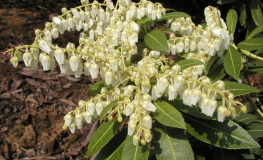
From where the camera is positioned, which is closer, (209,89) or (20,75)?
(209,89)

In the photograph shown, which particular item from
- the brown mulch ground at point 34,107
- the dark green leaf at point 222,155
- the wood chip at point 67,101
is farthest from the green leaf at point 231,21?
the wood chip at point 67,101

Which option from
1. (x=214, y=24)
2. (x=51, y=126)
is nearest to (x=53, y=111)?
(x=51, y=126)

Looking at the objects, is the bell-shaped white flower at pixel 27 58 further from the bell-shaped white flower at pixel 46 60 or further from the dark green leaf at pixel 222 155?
the dark green leaf at pixel 222 155

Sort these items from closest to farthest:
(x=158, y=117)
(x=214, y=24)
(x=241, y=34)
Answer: (x=158, y=117)
(x=214, y=24)
(x=241, y=34)

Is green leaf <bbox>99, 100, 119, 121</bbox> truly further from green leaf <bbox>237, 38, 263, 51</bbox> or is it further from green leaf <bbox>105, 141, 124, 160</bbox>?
green leaf <bbox>237, 38, 263, 51</bbox>

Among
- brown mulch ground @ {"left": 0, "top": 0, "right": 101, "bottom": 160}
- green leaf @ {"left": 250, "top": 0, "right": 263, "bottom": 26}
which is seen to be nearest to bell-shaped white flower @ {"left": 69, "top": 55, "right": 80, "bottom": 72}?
brown mulch ground @ {"left": 0, "top": 0, "right": 101, "bottom": 160}

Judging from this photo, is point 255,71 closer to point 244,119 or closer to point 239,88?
point 244,119

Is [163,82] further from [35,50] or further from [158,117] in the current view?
[35,50]
